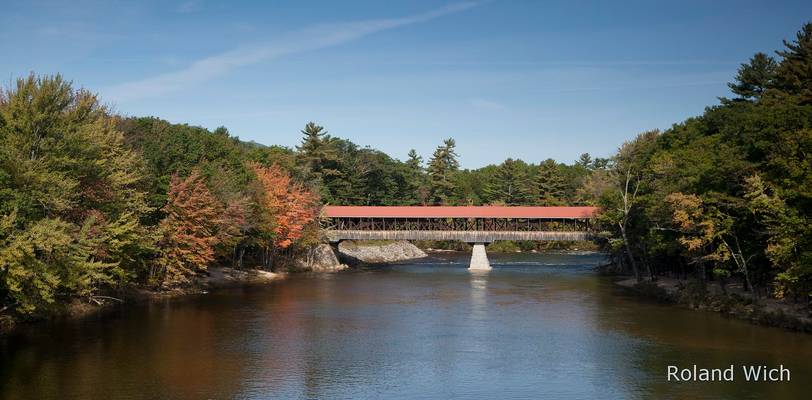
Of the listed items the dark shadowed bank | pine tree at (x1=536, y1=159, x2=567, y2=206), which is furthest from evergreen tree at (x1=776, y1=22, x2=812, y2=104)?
pine tree at (x1=536, y1=159, x2=567, y2=206)

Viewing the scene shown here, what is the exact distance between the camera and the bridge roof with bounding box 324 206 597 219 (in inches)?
2854

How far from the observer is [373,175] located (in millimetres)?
109938

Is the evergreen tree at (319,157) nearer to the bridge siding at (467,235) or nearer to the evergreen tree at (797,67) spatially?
the bridge siding at (467,235)

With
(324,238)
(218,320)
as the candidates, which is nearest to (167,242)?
(218,320)

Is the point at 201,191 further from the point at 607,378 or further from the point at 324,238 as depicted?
the point at 607,378

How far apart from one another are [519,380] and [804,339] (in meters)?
15.0

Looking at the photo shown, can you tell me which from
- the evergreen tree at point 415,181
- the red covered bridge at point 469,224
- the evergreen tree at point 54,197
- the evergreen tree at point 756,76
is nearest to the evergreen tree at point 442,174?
the evergreen tree at point 415,181

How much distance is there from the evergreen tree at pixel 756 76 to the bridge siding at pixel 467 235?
19.5 m

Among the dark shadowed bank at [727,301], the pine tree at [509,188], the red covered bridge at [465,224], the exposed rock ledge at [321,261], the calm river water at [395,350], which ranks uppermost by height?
the pine tree at [509,188]

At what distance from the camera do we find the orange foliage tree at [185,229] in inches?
1847

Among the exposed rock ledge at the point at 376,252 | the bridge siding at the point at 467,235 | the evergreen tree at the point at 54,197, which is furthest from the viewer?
the exposed rock ledge at the point at 376,252

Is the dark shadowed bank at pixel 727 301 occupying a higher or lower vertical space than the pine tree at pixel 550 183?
lower

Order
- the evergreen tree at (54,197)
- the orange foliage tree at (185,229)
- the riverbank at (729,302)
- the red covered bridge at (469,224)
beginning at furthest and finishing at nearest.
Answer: the red covered bridge at (469,224), the orange foliage tree at (185,229), the riverbank at (729,302), the evergreen tree at (54,197)

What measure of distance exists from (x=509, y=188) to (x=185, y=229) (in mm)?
74849
